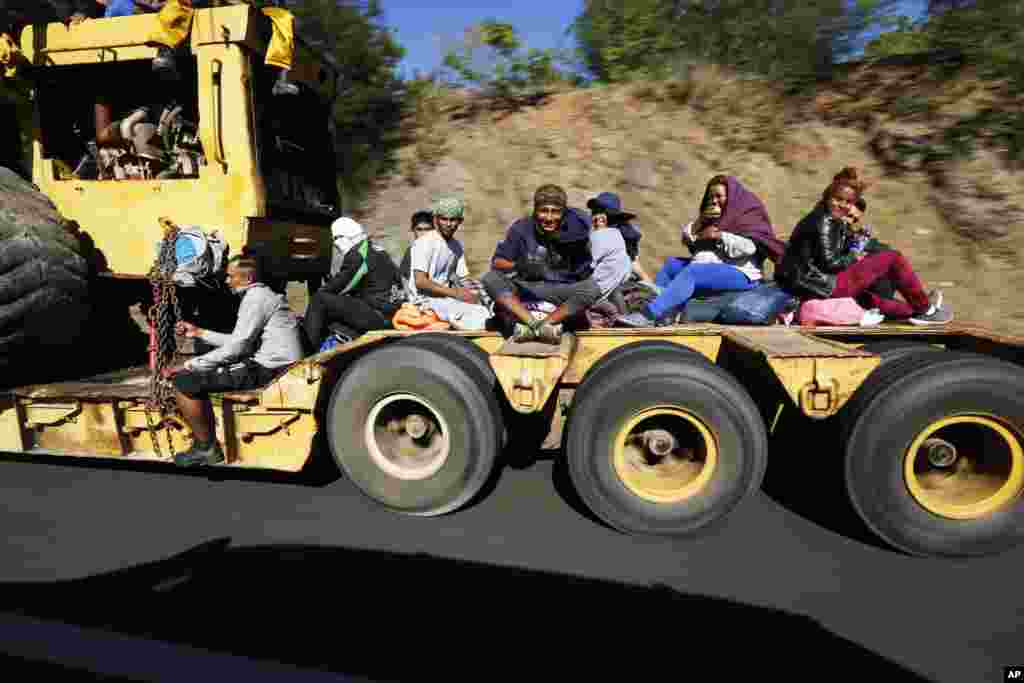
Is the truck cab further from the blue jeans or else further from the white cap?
the blue jeans

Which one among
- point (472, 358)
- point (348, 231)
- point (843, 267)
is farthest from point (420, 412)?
point (843, 267)

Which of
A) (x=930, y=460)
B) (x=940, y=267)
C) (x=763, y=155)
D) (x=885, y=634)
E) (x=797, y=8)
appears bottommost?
(x=885, y=634)

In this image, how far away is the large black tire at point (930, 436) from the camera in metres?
2.70

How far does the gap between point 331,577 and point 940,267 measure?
7770mm

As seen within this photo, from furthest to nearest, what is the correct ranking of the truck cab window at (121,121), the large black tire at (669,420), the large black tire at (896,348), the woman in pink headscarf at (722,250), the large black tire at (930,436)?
the truck cab window at (121,121) < the woman in pink headscarf at (722,250) < the large black tire at (896,348) < the large black tire at (669,420) < the large black tire at (930,436)

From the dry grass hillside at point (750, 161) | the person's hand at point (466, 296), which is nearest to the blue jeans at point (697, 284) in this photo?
the person's hand at point (466, 296)

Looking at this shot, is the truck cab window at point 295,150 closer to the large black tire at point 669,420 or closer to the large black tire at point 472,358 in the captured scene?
the large black tire at point 472,358

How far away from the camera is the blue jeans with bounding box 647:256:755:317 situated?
Answer: 3746mm

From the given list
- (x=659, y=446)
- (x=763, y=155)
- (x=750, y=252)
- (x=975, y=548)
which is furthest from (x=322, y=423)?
(x=763, y=155)

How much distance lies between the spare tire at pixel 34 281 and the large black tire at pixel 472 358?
6.49 feet

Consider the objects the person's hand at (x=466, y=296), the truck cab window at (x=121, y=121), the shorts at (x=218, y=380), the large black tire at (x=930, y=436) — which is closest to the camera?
the large black tire at (x=930, y=436)

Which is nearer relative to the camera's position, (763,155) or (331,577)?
(331,577)

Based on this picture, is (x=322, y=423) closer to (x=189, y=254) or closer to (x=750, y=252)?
(x=189, y=254)

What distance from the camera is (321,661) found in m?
2.15
